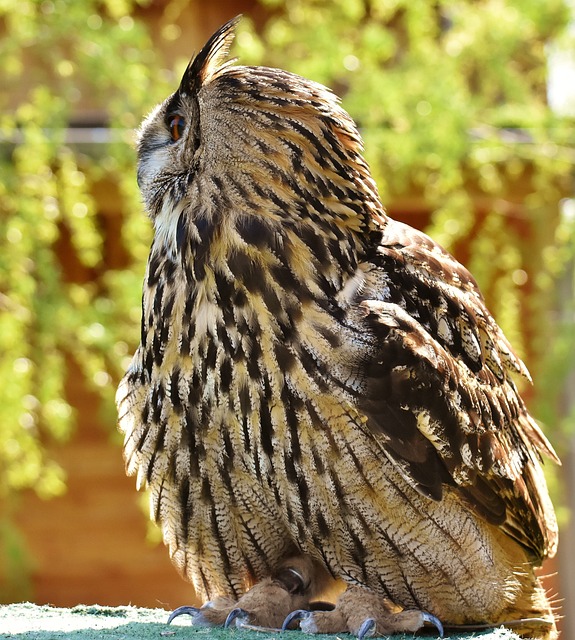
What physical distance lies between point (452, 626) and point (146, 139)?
1.29 meters

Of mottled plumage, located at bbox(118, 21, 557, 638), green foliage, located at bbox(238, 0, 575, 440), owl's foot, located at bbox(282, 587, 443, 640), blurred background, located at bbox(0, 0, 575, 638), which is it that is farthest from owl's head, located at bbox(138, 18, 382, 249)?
green foliage, located at bbox(238, 0, 575, 440)

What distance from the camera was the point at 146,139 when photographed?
2.32m

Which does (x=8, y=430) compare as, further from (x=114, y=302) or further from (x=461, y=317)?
(x=461, y=317)

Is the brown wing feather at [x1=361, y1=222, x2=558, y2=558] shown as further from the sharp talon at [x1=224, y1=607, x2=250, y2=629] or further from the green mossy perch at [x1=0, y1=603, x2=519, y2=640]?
the sharp talon at [x1=224, y1=607, x2=250, y2=629]

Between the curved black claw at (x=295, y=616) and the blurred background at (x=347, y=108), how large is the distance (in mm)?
1788

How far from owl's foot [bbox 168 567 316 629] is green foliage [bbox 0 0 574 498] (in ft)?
5.41

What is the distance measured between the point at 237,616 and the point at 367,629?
11.3 inches

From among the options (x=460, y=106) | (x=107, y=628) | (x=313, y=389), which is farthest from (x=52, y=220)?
(x=313, y=389)

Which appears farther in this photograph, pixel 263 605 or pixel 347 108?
pixel 347 108

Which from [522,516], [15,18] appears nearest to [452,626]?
[522,516]

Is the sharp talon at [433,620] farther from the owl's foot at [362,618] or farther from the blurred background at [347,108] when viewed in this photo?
the blurred background at [347,108]

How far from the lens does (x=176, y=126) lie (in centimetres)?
221

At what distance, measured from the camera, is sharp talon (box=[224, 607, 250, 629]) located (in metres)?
2.02

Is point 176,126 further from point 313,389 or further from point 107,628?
point 107,628
